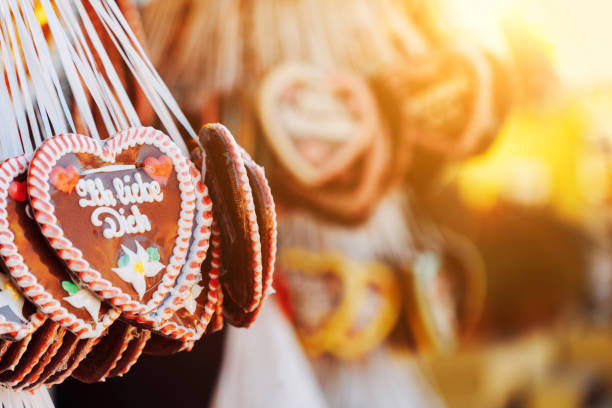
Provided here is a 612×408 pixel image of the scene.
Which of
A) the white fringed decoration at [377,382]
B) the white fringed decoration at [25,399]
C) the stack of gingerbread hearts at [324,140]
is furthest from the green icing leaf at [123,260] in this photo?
the white fringed decoration at [377,382]

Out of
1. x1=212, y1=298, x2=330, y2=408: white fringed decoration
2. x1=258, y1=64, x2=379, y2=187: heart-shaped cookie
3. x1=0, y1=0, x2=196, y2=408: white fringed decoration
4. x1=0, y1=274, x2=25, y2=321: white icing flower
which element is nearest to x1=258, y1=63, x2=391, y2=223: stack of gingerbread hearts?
x1=258, y1=64, x2=379, y2=187: heart-shaped cookie

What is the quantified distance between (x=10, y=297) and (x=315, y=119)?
3.48 feet

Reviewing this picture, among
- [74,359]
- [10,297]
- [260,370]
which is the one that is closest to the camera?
[10,297]

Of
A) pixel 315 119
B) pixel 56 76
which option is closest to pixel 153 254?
pixel 56 76

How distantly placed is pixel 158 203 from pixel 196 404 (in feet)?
2.60

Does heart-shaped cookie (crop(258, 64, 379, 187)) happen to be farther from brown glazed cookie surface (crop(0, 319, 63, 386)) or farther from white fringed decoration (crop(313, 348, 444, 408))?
brown glazed cookie surface (crop(0, 319, 63, 386))

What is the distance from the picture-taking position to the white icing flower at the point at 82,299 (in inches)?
23.8

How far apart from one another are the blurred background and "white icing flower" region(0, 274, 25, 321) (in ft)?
2.36

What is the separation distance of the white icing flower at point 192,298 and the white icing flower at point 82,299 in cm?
9

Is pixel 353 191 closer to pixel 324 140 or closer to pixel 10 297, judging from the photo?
pixel 324 140

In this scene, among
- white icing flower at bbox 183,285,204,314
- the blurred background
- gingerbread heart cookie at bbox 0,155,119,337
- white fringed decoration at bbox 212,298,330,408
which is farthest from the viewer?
the blurred background

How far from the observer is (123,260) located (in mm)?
627

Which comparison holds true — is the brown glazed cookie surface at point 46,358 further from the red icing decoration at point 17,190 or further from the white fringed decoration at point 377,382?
the white fringed decoration at point 377,382

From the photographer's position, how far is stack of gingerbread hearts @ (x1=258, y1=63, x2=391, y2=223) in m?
1.51
